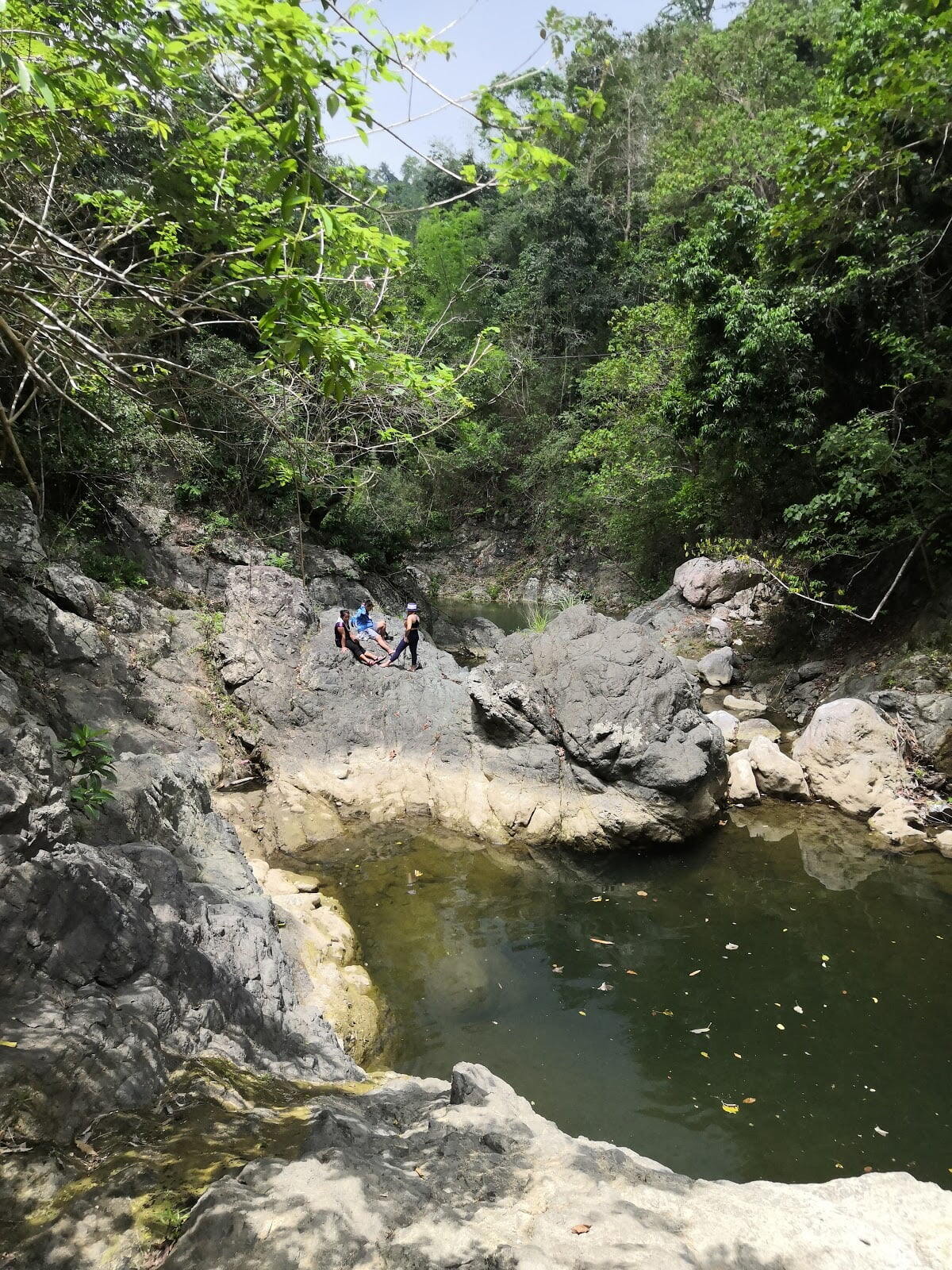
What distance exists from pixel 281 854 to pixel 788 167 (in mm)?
11457

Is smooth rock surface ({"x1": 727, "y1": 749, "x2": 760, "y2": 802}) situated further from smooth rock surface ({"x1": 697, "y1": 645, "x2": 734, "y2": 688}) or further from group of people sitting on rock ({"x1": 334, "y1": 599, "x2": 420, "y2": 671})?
group of people sitting on rock ({"x1": 334, "y1": 599, "x2": 420, "y2": 671})

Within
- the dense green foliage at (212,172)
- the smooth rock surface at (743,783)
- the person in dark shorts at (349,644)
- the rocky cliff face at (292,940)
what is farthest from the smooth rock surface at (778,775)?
the dense green foliage at (212,172)

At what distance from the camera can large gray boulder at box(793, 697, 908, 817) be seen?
8602 mm

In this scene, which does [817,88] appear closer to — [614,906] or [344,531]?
[344,531]

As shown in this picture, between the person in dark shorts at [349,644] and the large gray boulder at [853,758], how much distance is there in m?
6.55

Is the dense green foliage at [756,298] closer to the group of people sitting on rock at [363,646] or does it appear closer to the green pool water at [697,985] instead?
the group of people sitting on rock at [363,646]

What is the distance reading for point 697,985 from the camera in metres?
5.91

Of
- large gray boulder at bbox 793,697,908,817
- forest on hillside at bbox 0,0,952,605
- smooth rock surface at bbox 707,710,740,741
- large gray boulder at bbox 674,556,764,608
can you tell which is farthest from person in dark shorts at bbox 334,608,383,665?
large gray boulder at bbox 674,556,764,608

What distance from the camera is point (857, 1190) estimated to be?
2.59 m

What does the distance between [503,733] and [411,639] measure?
89.9 inches

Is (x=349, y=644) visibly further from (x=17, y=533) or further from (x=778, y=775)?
(x=778, y=775)

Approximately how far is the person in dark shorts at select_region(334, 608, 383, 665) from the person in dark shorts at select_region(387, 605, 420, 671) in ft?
1.00

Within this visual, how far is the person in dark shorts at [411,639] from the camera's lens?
404 inches

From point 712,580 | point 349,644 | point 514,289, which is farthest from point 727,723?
point 514,289
